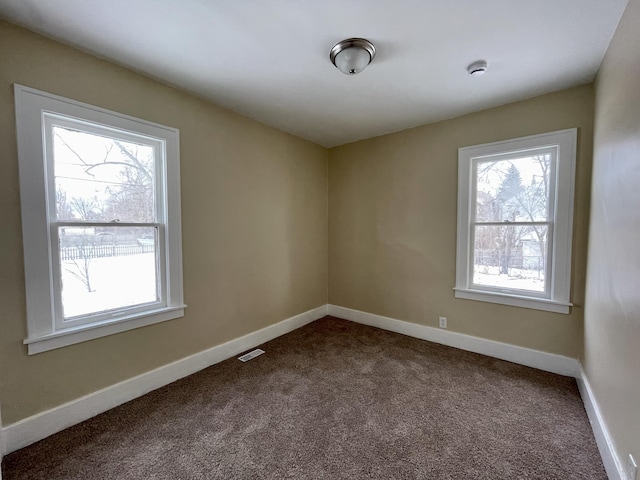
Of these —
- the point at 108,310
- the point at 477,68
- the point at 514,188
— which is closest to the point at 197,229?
the point at 108,310

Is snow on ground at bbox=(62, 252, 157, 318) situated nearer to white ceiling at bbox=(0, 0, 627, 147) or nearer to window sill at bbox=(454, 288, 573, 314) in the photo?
white ceiling at bbox=(0, 0, 627, 147)

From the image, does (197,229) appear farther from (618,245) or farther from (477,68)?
(618,245)

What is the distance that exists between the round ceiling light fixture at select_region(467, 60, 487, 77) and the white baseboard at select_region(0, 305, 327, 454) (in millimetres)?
3116

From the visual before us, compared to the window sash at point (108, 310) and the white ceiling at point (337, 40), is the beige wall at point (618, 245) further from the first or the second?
the window sash at point (108, 310)

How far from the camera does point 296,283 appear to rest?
353cm

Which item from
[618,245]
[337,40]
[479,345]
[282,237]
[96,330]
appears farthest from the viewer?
[282,237]

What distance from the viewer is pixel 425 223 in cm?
308

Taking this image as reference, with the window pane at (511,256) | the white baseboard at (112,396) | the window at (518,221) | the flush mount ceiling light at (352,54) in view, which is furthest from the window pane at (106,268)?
the window pane at (511,256)

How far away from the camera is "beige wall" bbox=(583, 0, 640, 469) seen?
4.05 ft

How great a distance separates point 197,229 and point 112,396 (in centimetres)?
140

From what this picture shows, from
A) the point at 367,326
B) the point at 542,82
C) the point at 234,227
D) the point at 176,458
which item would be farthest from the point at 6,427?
the point at 542,82

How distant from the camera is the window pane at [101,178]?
177cm

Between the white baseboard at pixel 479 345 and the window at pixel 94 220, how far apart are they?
2.34 m

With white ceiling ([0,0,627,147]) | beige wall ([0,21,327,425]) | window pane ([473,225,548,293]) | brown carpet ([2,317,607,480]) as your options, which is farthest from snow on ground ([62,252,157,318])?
window pane ([473,225,548,293])
